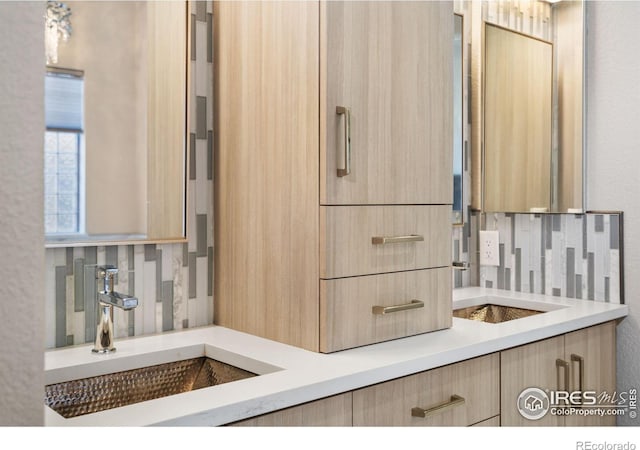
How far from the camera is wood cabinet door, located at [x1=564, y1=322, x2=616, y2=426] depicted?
1789 mm

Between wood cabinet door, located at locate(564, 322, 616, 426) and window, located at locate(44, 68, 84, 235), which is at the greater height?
window, located at locate(44, 68, 84, 235)

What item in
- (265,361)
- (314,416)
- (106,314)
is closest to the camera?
(314,416)

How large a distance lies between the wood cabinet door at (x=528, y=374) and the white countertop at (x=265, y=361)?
4 centimetres

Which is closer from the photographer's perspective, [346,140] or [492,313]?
[346,140]

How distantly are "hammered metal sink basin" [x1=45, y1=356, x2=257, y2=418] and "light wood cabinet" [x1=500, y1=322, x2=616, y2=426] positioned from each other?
697 mm

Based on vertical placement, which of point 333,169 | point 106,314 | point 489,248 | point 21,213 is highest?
point 333,169

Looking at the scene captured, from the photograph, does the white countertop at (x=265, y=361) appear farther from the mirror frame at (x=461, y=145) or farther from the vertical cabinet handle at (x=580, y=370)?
the mirror frame at (x=461, y=145)

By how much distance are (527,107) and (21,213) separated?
1980 mm

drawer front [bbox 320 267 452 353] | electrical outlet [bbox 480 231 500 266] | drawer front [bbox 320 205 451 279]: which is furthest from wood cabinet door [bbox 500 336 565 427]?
electrical outlet [bbox 480 231 500 266]

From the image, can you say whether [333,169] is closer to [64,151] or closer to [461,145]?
[64,151]

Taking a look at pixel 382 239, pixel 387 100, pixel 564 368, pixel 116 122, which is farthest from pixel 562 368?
pixel 116 122

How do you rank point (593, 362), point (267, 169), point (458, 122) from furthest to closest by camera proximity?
point (458, 122) → point (593, 362) → point (267, 169)

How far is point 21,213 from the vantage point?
0.70 metres

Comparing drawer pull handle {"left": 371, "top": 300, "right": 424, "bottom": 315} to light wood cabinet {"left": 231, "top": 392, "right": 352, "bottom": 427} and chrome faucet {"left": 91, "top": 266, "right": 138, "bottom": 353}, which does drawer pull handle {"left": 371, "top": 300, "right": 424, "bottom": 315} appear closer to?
light wood cabinet {"left": 231, "top": 392, "right": 352, "bottom": 427}
